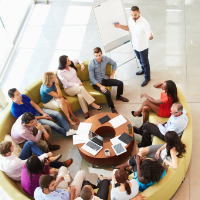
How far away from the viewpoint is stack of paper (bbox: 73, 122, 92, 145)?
4152mm

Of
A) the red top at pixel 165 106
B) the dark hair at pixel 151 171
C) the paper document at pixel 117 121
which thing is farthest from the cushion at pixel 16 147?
the red top at pixel 165 106

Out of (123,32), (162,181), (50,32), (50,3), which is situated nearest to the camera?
(162,181)

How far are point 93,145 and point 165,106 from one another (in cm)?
139

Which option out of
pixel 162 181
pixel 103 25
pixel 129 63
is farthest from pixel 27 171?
pixel 129 63

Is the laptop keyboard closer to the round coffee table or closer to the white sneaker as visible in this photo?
the round coffee table

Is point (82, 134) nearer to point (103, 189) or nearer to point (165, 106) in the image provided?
point (103, 189)

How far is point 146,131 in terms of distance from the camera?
13.3ft

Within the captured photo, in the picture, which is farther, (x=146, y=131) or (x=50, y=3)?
(x=50, y=3)

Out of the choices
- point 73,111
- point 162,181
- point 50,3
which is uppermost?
point 50,3

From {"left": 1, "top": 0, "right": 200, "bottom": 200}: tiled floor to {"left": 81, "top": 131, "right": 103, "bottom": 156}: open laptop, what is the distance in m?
0.41

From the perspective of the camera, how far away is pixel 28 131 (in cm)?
388

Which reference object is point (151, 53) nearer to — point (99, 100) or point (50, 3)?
point (99, 100)

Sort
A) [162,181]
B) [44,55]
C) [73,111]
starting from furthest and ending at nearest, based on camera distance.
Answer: [44,55] → [73,111] → [162,181]

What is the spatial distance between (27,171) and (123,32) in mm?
3562
